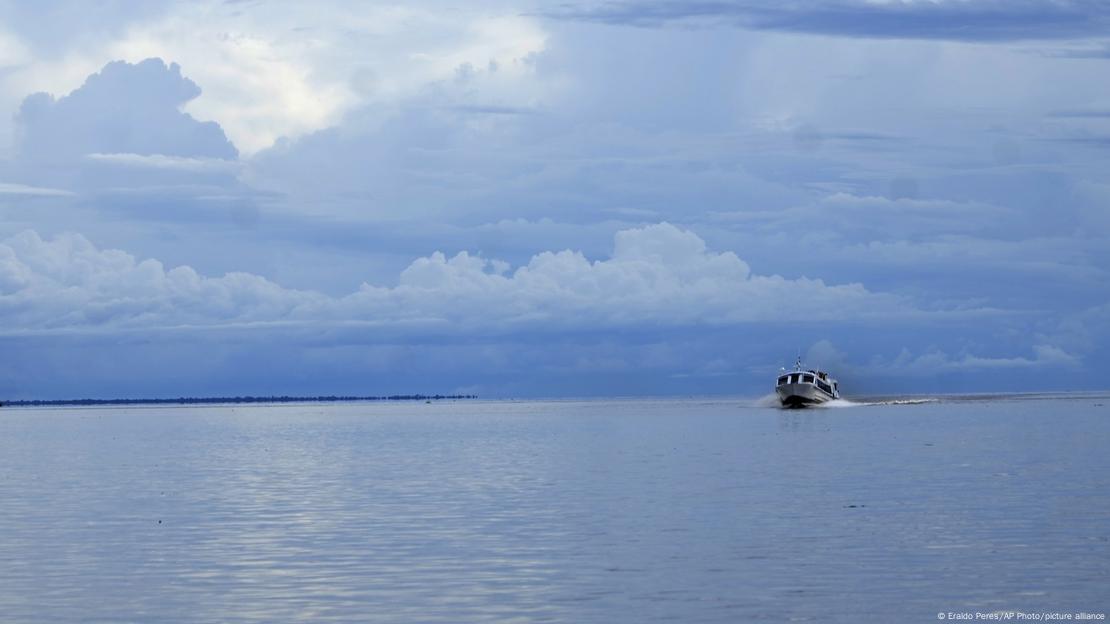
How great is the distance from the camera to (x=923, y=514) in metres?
51.2

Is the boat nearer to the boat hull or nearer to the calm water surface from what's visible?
the boat hull

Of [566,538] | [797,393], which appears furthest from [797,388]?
[566,538]

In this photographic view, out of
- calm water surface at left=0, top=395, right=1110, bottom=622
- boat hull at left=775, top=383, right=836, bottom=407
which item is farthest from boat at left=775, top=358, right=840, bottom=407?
calm water surface at left=0, top=395, right=1110, bottom=622

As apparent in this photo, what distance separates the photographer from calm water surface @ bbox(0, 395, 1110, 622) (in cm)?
3394

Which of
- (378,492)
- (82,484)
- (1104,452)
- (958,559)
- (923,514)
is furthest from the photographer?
(1104,452)

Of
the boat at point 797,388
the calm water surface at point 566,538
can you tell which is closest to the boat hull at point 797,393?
the boat at point 797,388

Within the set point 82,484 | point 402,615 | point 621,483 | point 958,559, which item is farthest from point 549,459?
point 402,615

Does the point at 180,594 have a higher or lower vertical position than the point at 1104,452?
lower

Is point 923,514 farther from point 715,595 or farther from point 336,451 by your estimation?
point 336,451

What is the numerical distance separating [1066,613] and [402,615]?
581 inches

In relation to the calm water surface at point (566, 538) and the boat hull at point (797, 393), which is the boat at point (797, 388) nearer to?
the boat hull at point (797, 393)

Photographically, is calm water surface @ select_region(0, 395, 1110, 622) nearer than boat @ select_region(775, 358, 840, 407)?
Yes

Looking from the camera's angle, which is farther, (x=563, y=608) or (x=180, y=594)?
(x=180, y=594)

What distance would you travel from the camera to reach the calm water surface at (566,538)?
1336 inches
